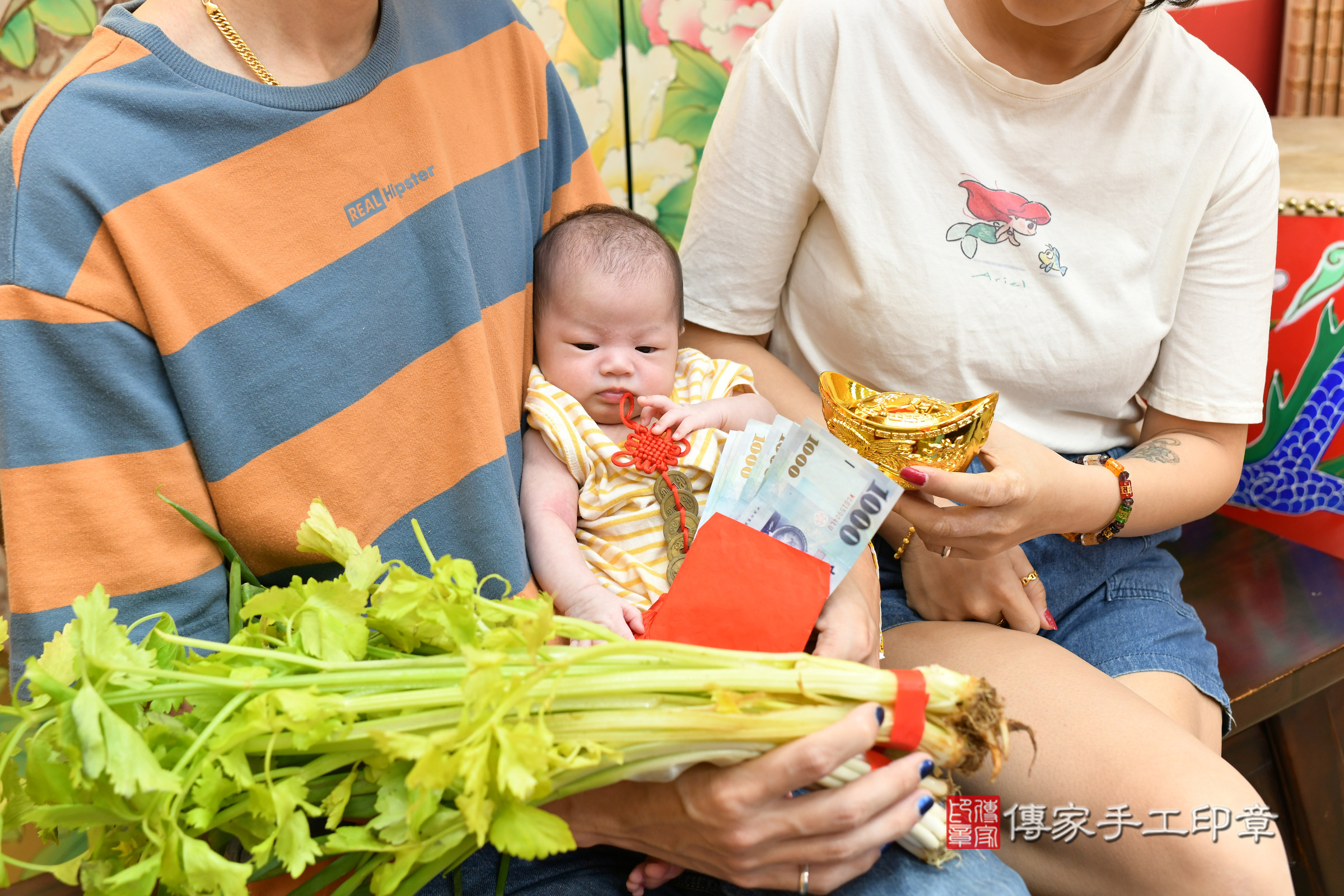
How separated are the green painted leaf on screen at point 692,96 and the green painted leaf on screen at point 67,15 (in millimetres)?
1280

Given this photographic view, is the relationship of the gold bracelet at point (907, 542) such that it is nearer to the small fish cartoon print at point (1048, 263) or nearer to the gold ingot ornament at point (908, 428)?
the gold ingot ornament at point (908, 428)

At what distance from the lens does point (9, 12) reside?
1.32 metres

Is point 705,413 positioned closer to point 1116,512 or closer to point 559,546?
point 559,546

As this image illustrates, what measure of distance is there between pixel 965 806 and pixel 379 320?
2.81 ft

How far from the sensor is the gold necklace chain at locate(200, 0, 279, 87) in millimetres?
992

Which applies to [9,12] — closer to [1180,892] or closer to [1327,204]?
[1180,892]

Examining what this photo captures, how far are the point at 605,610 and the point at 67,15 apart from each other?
116 centimetres

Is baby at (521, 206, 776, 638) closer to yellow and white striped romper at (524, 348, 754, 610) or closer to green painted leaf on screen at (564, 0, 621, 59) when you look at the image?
yellow and white striped romper at (524, 348, 754, 610)

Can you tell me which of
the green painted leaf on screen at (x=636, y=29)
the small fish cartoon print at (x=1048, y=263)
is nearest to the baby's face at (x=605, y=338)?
the small fish cartoon print at (x=1048, y=263)

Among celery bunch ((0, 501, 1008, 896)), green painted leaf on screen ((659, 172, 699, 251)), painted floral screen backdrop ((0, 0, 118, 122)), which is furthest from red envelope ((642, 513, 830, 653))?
green painted leaf on screen ((659, 172, 699, 251))

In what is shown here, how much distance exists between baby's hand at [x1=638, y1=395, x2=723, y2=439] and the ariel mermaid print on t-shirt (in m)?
0.43

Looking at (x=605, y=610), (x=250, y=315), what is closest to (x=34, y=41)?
(x=250, y=315)

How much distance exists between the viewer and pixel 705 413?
1285mm

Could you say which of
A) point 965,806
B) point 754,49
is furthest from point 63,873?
point 754,49
